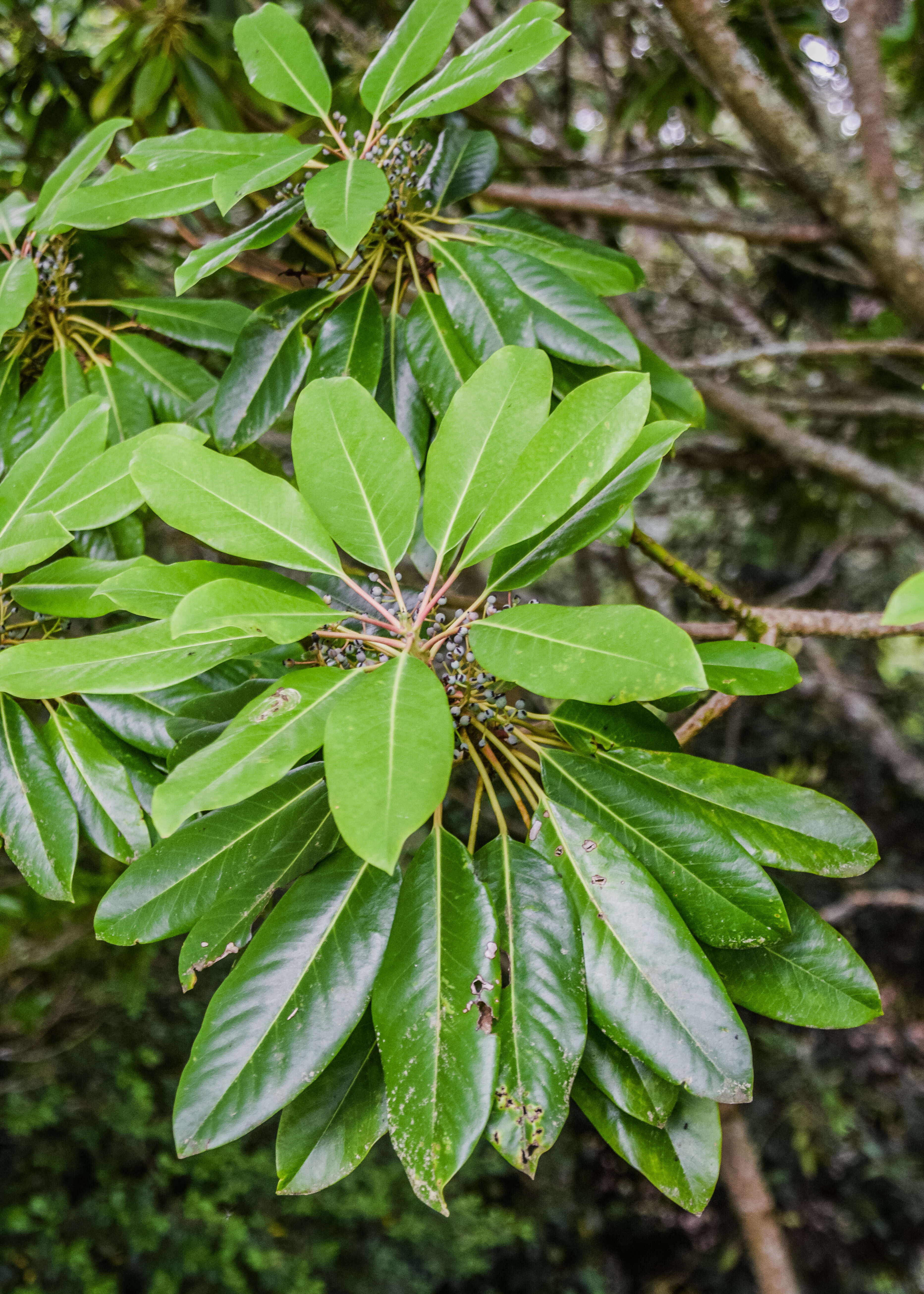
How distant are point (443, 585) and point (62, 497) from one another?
0.37 m

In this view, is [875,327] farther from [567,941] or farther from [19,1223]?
[19,1223]

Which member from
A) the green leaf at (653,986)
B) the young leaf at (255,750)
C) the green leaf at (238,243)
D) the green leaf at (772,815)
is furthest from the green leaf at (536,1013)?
the green leaf at (238,243)

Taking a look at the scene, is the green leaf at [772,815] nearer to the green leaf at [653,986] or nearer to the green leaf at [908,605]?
the green leaf at [653,986]

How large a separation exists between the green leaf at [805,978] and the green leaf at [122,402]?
0.88 metres

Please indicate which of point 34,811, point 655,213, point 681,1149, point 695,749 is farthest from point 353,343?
point 695,749

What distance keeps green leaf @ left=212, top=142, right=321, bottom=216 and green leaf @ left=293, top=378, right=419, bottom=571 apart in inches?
6.5

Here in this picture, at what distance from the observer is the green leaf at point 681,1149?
63 centimetres

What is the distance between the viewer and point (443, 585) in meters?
0.68

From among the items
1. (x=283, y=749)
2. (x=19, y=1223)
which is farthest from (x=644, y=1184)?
(x=283, y=749)

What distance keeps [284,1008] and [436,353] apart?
65 cm

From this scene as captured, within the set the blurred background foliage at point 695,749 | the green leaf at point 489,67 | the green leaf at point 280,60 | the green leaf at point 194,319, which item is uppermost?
the green leaf at point 280,60

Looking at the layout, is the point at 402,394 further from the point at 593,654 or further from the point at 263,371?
the point at 593,654

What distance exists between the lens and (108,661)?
22.5 inches

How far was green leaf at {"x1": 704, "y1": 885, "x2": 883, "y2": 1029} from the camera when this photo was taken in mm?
626
